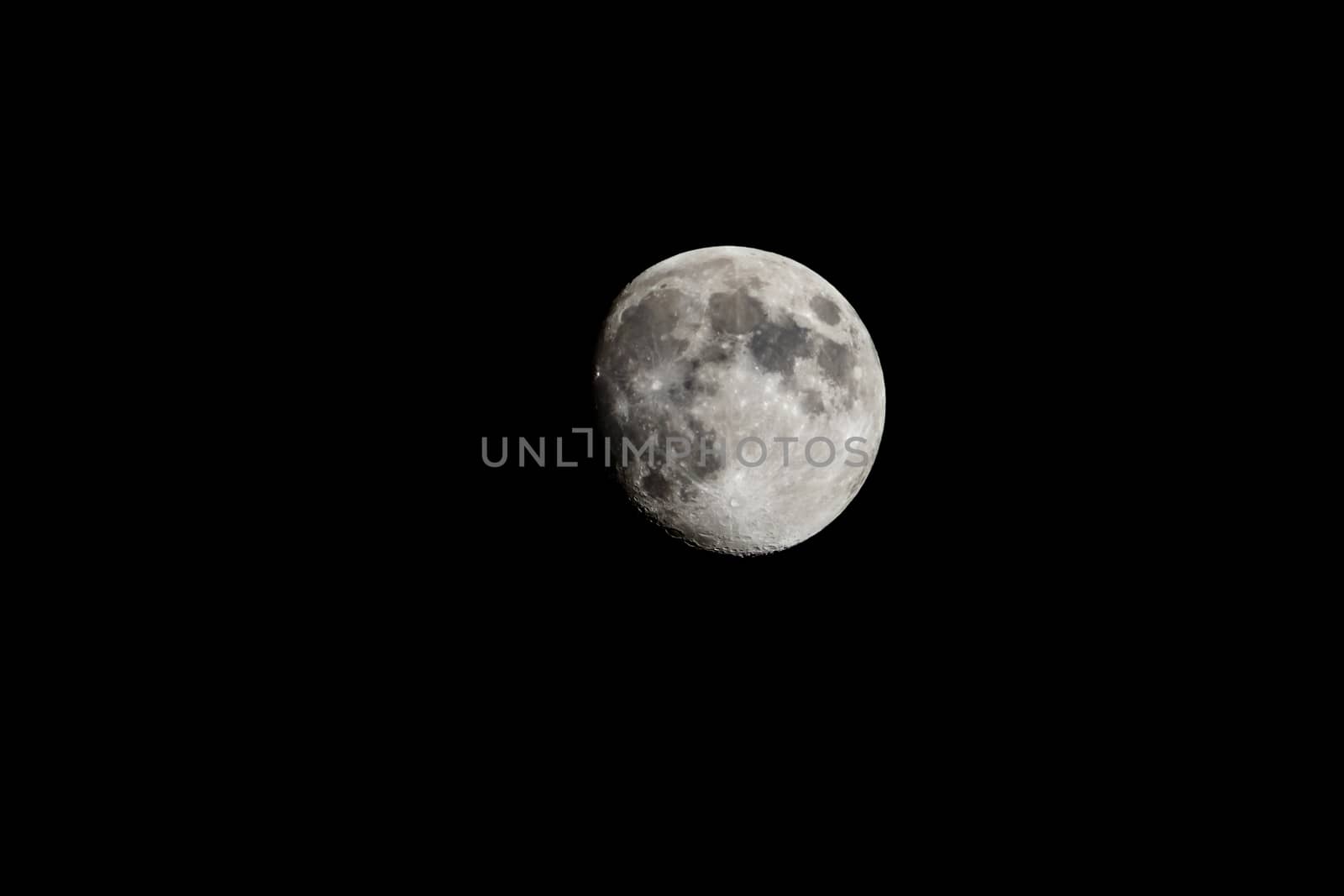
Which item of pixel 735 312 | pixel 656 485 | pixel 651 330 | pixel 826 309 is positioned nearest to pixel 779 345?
pixel 735 312

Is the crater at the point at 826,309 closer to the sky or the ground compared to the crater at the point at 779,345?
closer to the sky

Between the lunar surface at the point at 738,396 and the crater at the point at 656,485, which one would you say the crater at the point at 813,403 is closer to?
the lunar surface at the point at 738,396

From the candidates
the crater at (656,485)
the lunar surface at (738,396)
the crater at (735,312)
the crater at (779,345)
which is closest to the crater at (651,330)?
the lunar surface at (738,396)

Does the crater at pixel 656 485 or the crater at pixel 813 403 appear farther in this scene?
the crater at pixel 656 485

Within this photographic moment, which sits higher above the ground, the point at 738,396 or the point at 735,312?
the point at 735,312

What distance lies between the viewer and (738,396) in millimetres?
2939

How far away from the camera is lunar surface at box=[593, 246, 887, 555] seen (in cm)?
297

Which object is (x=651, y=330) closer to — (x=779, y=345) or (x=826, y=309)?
(x=779, y=345)

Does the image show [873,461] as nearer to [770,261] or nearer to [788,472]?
[788,472]

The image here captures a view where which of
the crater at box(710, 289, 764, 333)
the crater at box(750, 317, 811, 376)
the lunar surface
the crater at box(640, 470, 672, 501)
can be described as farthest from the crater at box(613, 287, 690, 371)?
the crater at box(640, 470, 672, 501)

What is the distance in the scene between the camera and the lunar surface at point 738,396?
9.73ft

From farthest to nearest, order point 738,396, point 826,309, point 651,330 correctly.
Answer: point 826,309
point 651,330
point 738,396

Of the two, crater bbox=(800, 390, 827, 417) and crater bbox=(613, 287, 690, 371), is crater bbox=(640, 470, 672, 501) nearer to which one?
crater bbox=(613, 287, 690, 371)

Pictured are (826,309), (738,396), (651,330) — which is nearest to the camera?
(738,396)
